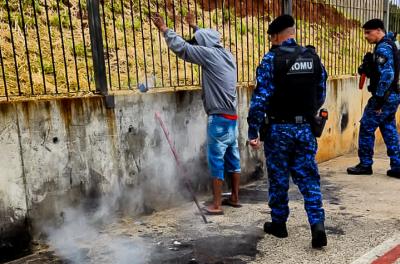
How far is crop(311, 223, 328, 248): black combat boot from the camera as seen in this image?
135 inches

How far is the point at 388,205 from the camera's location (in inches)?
180

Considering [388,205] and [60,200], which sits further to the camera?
[388,205]

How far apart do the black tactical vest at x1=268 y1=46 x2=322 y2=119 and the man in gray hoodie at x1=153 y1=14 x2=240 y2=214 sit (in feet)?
2.70

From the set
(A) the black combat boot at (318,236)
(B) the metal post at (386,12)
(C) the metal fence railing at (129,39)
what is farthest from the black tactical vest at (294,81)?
(B) the metal post at (386,12)

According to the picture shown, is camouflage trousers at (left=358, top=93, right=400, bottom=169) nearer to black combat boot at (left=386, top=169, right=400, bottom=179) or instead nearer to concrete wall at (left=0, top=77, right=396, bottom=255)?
black combat boot at (left=386, top=169, right=400, bottom=179)

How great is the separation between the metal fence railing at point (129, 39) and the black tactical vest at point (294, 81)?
1622mm

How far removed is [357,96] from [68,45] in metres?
5.12

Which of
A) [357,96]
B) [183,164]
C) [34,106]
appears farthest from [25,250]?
[357,96]

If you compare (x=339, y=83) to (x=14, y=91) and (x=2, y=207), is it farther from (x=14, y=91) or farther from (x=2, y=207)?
(x=2, y=207)

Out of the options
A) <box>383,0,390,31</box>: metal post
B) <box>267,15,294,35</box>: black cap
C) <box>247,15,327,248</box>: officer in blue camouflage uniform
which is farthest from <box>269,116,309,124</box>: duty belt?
<box>383,0,390,31</box>: metal post

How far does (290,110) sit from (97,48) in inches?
77.6

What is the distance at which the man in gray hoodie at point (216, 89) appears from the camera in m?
4.09

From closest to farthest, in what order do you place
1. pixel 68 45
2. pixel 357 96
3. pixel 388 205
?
pixel 388 205, pixel 68 45, pixel 357 96

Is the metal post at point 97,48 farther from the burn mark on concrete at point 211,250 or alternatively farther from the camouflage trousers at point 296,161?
the camouflage trousers at point 296,161
